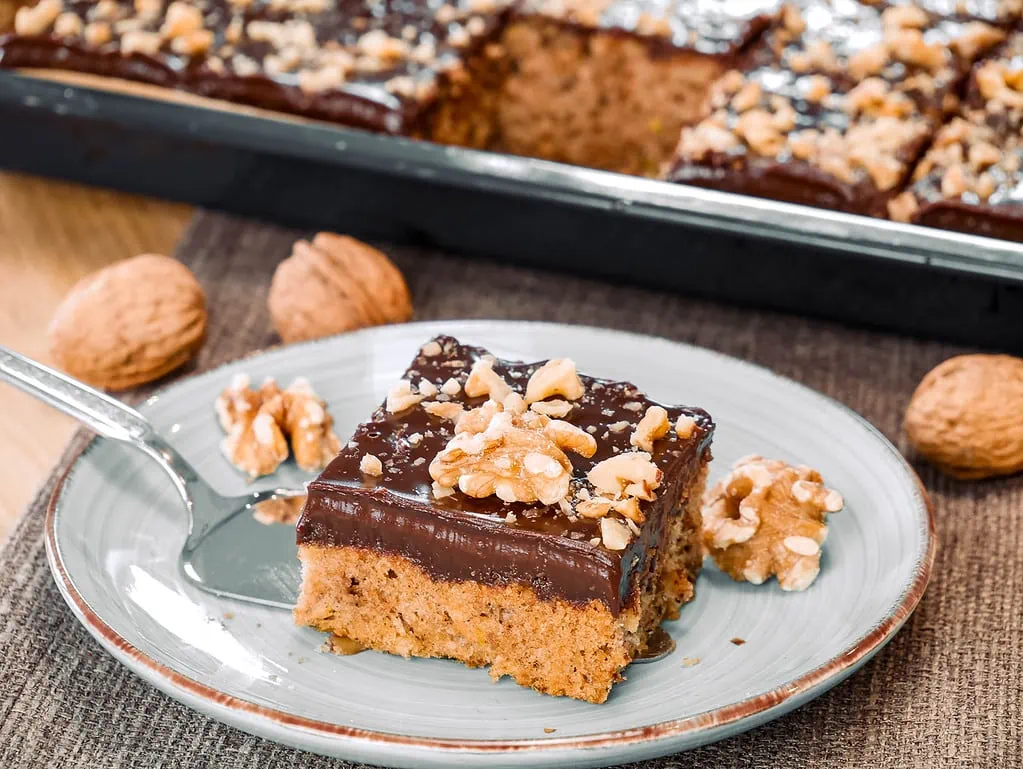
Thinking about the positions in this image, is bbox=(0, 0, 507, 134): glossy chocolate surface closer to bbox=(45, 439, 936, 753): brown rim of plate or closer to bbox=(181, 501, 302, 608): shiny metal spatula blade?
bbox=(181, 501, 302, 608): shiny metal spatula blade

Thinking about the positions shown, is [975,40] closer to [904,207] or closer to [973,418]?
[904,207]

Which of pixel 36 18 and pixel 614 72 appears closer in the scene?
pixel 36 18

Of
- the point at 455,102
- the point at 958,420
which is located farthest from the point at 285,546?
the point at 455,102

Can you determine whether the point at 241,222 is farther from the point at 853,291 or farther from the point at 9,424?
the point at 853,291

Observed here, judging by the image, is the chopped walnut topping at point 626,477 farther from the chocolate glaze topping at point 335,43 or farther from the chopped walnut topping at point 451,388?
the chocolate glaze topping at point 335,43

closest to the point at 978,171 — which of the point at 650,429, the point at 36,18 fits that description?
the point at 650,429

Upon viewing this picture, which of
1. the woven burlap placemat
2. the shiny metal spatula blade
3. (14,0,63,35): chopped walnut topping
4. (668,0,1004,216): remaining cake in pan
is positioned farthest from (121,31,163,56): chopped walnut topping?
the shiny metal spatula blade

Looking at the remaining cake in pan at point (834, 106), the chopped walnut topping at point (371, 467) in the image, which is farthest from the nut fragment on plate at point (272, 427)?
the remaining cake in pan at point (834, 106)
